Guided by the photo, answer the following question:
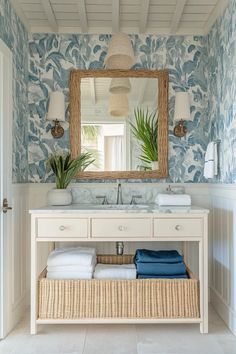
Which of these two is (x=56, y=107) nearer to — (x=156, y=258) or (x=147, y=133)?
(x=147, y=133)

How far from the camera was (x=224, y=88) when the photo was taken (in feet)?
8.74

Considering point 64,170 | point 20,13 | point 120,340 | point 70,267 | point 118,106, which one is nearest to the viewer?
point 120,340

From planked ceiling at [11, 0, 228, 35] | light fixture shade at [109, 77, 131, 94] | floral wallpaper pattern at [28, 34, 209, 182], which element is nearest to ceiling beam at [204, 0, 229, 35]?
planked ceiling at [11, 0, 228, 35]

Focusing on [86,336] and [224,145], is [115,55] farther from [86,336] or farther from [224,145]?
[86,336]

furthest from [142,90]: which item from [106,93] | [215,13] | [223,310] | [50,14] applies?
[223,310]

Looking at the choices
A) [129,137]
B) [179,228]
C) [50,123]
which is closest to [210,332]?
[179,228]

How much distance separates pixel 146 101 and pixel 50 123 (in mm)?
837

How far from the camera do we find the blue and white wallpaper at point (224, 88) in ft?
8.13

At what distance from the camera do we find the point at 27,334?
2.46 metres

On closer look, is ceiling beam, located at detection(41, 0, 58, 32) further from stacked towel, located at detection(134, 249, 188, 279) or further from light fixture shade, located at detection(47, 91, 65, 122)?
stacked towel, located at detection(134, 249, 188, 279)

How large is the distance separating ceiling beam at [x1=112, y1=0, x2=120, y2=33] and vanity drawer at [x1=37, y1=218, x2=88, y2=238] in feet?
5.18

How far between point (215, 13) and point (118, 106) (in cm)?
103

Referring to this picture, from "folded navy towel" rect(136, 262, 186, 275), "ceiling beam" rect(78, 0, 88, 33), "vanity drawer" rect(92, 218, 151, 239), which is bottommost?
"folded navy towel" rect(136, 262, 186, 275)

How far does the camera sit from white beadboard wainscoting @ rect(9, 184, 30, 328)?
103 inches
